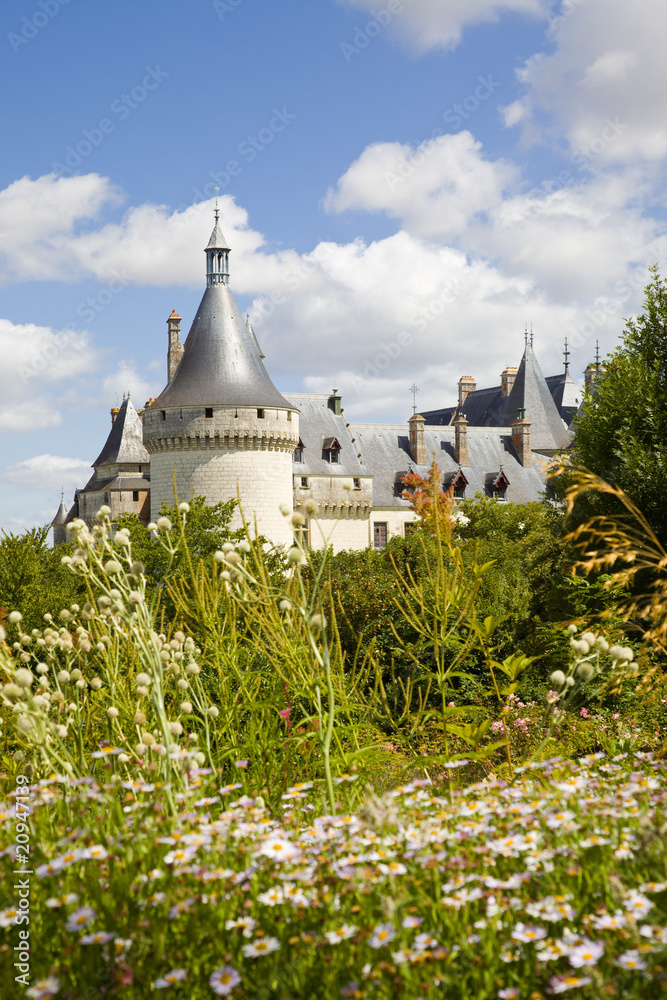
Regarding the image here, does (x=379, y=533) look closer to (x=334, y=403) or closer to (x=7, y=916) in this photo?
(x=334, y=403)

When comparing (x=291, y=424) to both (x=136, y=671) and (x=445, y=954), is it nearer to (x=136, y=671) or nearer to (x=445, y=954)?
(x=136, y=671)

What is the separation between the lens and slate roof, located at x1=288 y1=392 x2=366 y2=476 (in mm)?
39719

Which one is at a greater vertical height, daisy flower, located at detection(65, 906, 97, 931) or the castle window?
the castle window

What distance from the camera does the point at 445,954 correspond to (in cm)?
201

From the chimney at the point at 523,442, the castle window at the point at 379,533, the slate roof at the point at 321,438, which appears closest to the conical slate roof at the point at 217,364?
the slate roof at the point at 321,438

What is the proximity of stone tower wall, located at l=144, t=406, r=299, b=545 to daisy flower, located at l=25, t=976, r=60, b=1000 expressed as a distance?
98.8ft

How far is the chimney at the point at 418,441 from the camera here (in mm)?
44250

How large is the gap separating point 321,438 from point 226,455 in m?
8.68

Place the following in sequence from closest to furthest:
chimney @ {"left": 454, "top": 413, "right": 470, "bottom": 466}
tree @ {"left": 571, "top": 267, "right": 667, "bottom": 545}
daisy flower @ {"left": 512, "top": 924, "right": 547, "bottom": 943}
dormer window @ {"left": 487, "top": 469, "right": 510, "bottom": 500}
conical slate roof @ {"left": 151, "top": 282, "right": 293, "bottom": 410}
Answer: daisy flower @ {"left": 512, "top": 924, "right": 547, "bottom": 943} → tree @ {"left": 571, "top": 267, "right": 667, "bottom": 545} → conical slate roof @ {"left": 151, "top": 282, "right": 293, "bottom": 410} → dormer window @ {"left": 487, "top": 469, "right": 510, "bottom": 500} → chimney @ {"left": 454, "top": 413, "right": 470, "bottom": 466}

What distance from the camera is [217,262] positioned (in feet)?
109

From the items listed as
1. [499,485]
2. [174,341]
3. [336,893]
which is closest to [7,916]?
[336,893]

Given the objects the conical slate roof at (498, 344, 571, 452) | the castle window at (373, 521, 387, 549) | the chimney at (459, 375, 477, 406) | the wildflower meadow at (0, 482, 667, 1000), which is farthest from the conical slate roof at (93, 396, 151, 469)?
the wildflower meadow at (0, 482, 667, 1000)

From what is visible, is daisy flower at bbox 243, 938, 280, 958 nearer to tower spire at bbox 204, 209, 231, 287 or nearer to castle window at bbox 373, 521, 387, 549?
tower spire at bbox 204, 209, 231, 287

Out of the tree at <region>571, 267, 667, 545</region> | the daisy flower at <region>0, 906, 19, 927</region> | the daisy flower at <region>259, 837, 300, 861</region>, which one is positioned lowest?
the daisy flower at <region>0, 906, 19, 927</region>
